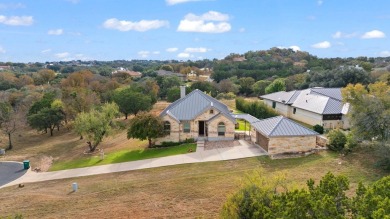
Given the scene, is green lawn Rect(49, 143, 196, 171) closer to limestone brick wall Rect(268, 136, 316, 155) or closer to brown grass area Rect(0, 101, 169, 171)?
brown grass area Rect(0, 101, 169, 171)

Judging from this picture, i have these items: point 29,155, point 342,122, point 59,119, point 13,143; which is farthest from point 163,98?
point 342,122

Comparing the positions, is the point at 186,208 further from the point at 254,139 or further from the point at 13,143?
the point at 13,143

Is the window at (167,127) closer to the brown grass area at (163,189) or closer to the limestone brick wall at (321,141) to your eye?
the brown grass area at (163,189)

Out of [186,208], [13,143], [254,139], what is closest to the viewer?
[186,208]

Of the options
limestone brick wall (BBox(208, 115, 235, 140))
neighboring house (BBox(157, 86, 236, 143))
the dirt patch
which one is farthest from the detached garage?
neighboring house (BBox(157, 86, 236, 143))

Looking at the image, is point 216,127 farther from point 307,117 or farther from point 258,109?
point 258,109

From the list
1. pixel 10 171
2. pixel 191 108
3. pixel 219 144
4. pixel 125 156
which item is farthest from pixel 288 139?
pixel 10 171

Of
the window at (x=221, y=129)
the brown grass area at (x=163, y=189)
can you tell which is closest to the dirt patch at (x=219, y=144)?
the window at (x=221, y=129)
